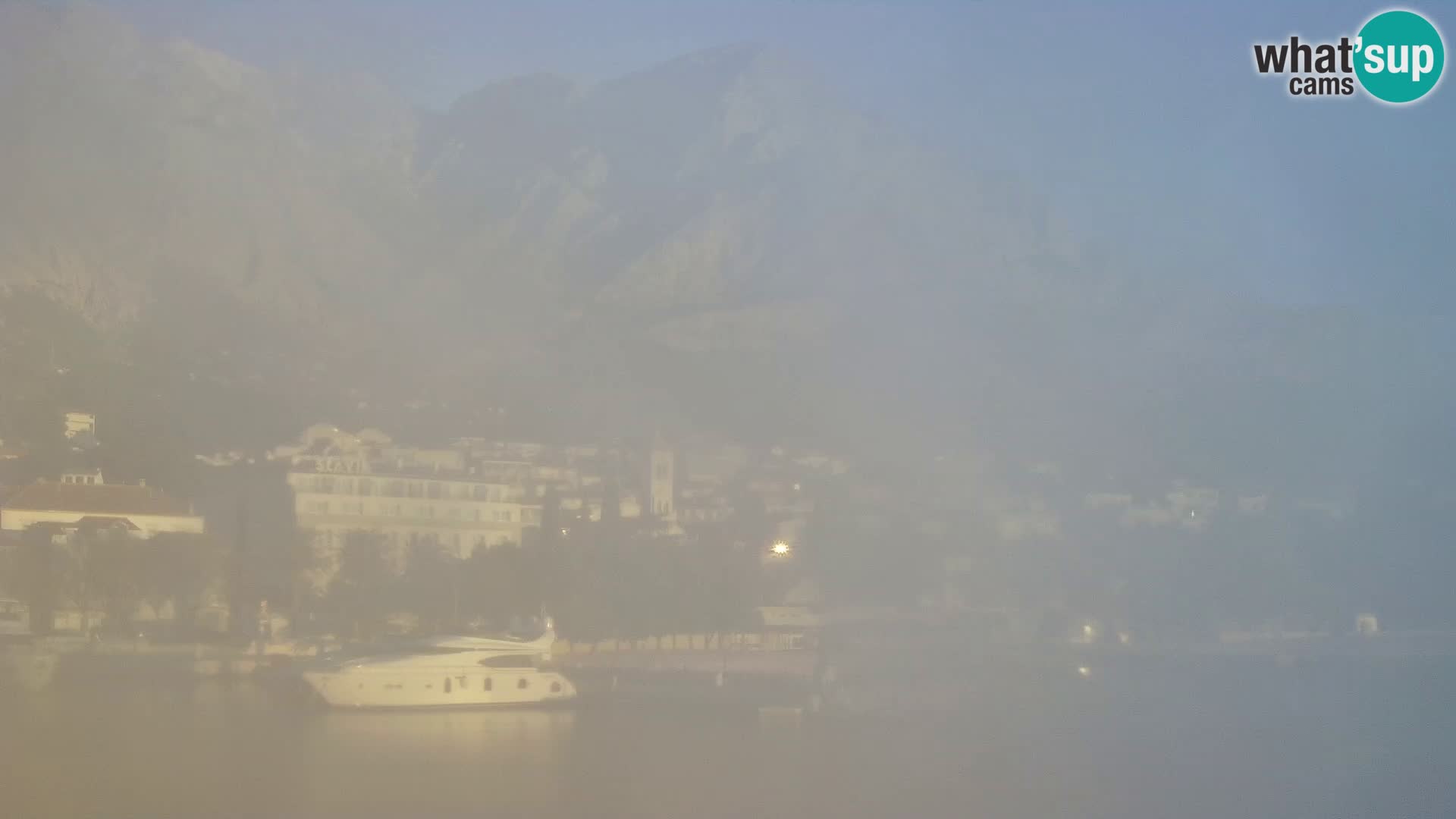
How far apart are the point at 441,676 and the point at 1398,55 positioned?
4.06 meters

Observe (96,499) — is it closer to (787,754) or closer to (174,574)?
(174,574)

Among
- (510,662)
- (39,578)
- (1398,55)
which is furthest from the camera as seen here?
(1398,55)

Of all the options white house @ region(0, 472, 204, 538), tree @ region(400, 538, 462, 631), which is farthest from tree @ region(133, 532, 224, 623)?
tree @ region(400, 538, 462, 631)

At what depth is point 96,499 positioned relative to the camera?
4359mm

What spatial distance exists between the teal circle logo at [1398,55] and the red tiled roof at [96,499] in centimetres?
443

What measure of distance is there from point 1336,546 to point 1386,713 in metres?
0.64

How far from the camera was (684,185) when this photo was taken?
4.96m

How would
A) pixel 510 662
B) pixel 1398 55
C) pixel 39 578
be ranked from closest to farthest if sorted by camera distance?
1. pixel 39 578
2. pixel 510 662
3. pixel 1398 55

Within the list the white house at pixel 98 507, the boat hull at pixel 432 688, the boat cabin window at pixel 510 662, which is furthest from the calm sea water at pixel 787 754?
the white house at pixel 98 507

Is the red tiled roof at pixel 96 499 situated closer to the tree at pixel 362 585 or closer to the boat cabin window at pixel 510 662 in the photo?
the tree at pixel 362 585

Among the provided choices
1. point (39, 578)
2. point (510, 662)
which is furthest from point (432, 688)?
point (39, 578)

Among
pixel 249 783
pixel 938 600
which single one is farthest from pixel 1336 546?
pixel 249 783

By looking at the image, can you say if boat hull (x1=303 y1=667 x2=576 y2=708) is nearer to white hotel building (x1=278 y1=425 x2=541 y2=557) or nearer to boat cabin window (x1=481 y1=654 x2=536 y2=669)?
boat cabin window (x1=481 y1=654 x2=536 y2=669)

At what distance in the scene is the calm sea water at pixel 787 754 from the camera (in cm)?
414
